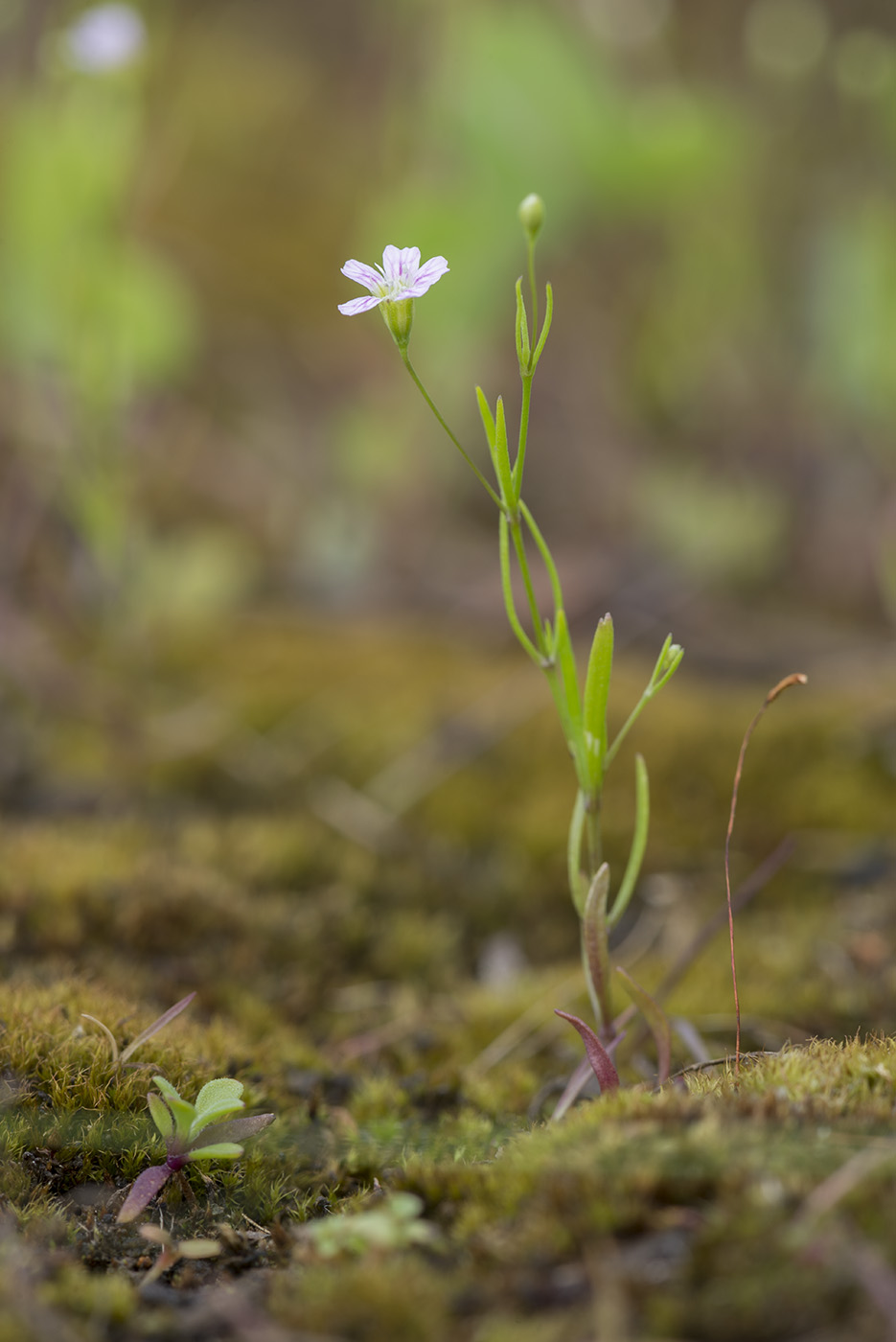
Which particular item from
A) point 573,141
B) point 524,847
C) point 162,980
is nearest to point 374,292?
point 162,980

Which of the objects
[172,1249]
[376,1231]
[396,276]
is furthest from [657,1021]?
[396,276]

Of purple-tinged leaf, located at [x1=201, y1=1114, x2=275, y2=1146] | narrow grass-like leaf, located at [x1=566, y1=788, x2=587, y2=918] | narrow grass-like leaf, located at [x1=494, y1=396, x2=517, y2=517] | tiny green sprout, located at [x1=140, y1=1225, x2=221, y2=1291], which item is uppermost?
narrow grass-like leaf, located at [x1=494, y1=396, x2=517, y2=517]

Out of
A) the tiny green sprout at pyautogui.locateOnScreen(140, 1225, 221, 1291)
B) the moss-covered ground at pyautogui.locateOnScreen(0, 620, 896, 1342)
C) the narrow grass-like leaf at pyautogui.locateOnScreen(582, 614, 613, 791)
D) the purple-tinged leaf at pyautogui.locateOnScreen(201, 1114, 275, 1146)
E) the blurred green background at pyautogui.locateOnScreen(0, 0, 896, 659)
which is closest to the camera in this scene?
the moss-covered ground at pyautogui.locateOnScreen(0, 620, 896, 1342)

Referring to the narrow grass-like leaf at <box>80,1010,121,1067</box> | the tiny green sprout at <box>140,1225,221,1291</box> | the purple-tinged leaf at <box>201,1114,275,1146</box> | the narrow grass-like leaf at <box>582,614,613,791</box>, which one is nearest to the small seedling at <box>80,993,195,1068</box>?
the narrow grass-like leaf at <box>80,1010,121,1067</box>

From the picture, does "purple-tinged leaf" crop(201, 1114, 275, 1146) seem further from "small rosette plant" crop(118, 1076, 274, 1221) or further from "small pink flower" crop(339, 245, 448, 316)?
"small pink flower" crop(339, 245, 448, 316)

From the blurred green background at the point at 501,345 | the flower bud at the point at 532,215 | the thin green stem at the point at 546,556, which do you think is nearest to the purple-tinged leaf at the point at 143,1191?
the thin green stem at the point at 546,556

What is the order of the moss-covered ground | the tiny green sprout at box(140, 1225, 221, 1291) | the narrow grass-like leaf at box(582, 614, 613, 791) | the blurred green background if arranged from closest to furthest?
the moss-covered ground
the tiny green sprout at box(140, 1225, 221, 1291)
the narrow grass-like leaf at box(582, 614, 613, 791)
the blurred green background

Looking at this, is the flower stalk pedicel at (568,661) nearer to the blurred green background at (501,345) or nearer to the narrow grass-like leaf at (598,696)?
the narrow grass-like leaf at (598,696)
